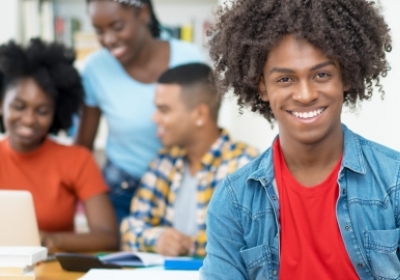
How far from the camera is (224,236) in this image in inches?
62.1

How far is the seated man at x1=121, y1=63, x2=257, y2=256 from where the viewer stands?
2.46m

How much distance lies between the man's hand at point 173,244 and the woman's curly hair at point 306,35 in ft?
2.40

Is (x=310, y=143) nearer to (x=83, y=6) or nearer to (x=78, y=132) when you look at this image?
(x=78, y=132)

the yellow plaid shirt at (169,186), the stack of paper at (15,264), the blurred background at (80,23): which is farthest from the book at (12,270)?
the blurred background at (80,23)

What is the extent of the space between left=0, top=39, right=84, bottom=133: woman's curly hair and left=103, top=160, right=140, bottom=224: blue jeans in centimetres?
27

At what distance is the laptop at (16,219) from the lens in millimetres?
1836

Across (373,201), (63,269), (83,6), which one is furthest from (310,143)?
(83,6)

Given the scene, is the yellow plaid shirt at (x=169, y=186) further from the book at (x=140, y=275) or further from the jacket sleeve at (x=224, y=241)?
the jacket sleeve at (x=224, y=241)

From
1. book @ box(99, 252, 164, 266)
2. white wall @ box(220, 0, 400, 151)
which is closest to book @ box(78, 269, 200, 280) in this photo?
book @ box(99, 252, 164, 266)

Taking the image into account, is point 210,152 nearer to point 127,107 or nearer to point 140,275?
point 127,107

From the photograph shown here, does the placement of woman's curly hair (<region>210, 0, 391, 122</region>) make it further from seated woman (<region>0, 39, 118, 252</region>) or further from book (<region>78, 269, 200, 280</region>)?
seated woman (<region>0, 39, 118, 252</region>)

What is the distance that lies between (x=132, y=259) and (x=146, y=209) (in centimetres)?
49

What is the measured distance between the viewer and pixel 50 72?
2.65m

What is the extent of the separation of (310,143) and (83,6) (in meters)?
2.45
